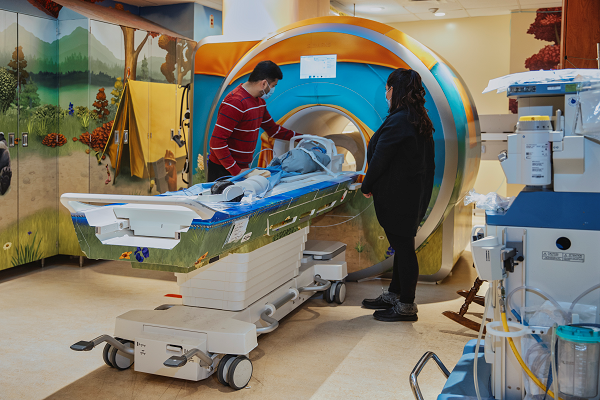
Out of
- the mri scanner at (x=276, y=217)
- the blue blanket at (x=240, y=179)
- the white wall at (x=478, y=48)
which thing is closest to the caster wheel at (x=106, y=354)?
the mri scanner at (x=276, y=217)

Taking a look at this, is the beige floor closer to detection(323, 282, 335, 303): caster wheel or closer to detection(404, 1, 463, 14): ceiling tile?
detection(323, 282, 335, 303): caster wheel

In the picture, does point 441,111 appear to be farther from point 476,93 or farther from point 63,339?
point 476,93

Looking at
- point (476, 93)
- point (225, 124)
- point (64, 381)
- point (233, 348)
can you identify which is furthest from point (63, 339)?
point (476, 93)

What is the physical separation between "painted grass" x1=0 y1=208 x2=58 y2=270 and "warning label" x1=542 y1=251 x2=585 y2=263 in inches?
151

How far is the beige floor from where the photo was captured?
2400 mm

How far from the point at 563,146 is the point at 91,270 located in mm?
3856

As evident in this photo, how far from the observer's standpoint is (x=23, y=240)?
4.35m

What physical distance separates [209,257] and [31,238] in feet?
9.57

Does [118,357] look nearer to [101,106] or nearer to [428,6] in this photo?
[101,106]

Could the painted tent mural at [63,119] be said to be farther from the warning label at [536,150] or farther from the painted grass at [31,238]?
the warning label at [536,150]

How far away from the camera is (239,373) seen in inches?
93.7

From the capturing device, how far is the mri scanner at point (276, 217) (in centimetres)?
210

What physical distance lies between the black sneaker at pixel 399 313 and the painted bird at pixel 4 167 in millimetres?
2858

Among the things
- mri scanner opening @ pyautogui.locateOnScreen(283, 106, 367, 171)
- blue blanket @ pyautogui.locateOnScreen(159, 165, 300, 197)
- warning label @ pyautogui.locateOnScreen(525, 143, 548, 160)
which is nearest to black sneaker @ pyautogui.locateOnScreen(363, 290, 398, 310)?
blue blanket @ pyautogui.locateOnScreen(159, 165, 300, 197)
